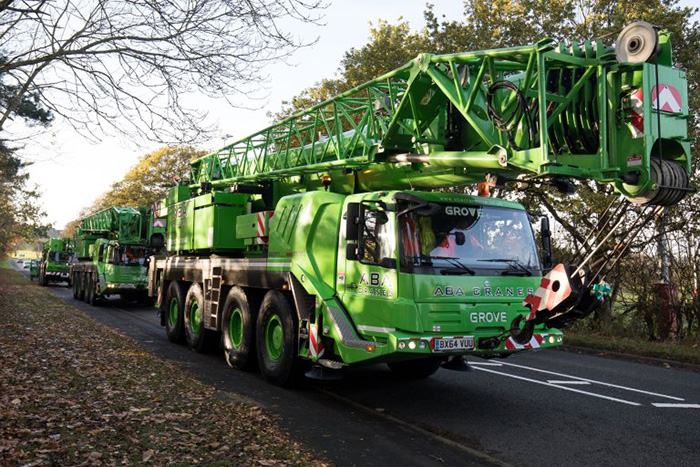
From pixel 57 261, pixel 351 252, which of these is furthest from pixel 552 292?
pixel 57 261

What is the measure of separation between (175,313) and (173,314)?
5.4 inches

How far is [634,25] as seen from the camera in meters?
5.55

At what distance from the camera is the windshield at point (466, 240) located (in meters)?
6.82

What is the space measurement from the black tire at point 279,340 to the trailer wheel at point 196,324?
2470 millimetres

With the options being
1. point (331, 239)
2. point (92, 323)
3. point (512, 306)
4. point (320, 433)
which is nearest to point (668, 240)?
point (512, 306)

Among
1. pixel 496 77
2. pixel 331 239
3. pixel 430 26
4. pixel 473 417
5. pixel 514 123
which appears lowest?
pixel 473 417

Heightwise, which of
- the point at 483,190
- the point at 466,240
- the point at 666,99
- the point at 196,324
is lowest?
the point at 196,324

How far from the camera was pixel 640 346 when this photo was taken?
12.9 metres

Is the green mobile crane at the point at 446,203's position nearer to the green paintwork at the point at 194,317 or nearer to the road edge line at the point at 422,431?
the road edge line at the point at 422,431

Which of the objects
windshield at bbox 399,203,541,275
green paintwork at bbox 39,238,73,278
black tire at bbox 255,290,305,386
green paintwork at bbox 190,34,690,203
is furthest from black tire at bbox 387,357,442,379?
green paintwork at bbox 39,238,73,278

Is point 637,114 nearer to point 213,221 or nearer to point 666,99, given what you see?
point 666,99

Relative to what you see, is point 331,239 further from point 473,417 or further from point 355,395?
point 473,417

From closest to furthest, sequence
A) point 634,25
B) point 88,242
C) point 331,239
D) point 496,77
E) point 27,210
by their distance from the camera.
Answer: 1. point 634,25
2. point 496,77
3. point 331,239
4. point 88,242
5. point 27,210

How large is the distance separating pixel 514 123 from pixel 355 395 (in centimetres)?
416
